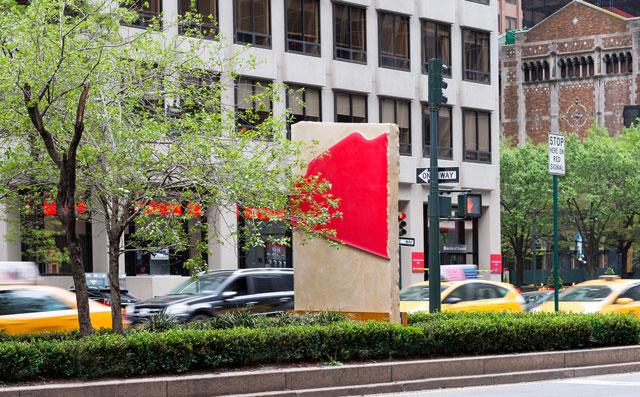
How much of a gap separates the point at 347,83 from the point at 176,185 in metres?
25.8

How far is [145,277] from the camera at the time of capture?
119ft

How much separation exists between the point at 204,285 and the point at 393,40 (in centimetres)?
2420

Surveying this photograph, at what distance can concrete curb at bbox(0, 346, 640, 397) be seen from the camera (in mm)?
11320

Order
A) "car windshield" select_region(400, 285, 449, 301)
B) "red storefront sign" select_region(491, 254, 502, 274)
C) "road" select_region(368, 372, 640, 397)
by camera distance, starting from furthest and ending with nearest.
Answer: "red storefront sign" select_region(491, 254, 502, 274)
"car windshield" select_region(400, 285, 449, 301)
"road" select_region(368, 372, 640, 397)

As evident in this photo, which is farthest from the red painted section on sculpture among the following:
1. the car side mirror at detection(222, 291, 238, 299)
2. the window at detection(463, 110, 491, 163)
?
the window at detection(463, 110, 491, 163)

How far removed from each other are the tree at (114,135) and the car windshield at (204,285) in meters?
4.78

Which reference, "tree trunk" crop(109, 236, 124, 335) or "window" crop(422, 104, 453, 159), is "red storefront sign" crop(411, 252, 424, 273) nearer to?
"window" crop(422, 104, 453, 159)

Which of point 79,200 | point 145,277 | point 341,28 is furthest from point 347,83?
point 79,200

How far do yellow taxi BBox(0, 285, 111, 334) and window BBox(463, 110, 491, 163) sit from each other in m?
29.9

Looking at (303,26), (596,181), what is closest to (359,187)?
(303,26)

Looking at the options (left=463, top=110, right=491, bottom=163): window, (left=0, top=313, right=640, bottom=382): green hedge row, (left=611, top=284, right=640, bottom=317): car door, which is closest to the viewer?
(left=0, top=313, right=640, bottom=382): green hedge row

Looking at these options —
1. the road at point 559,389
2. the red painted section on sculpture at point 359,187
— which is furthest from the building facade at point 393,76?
the road at point 559,389

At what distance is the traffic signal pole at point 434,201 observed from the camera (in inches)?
746

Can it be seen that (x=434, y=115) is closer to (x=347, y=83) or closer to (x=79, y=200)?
(x=79, y=200)
